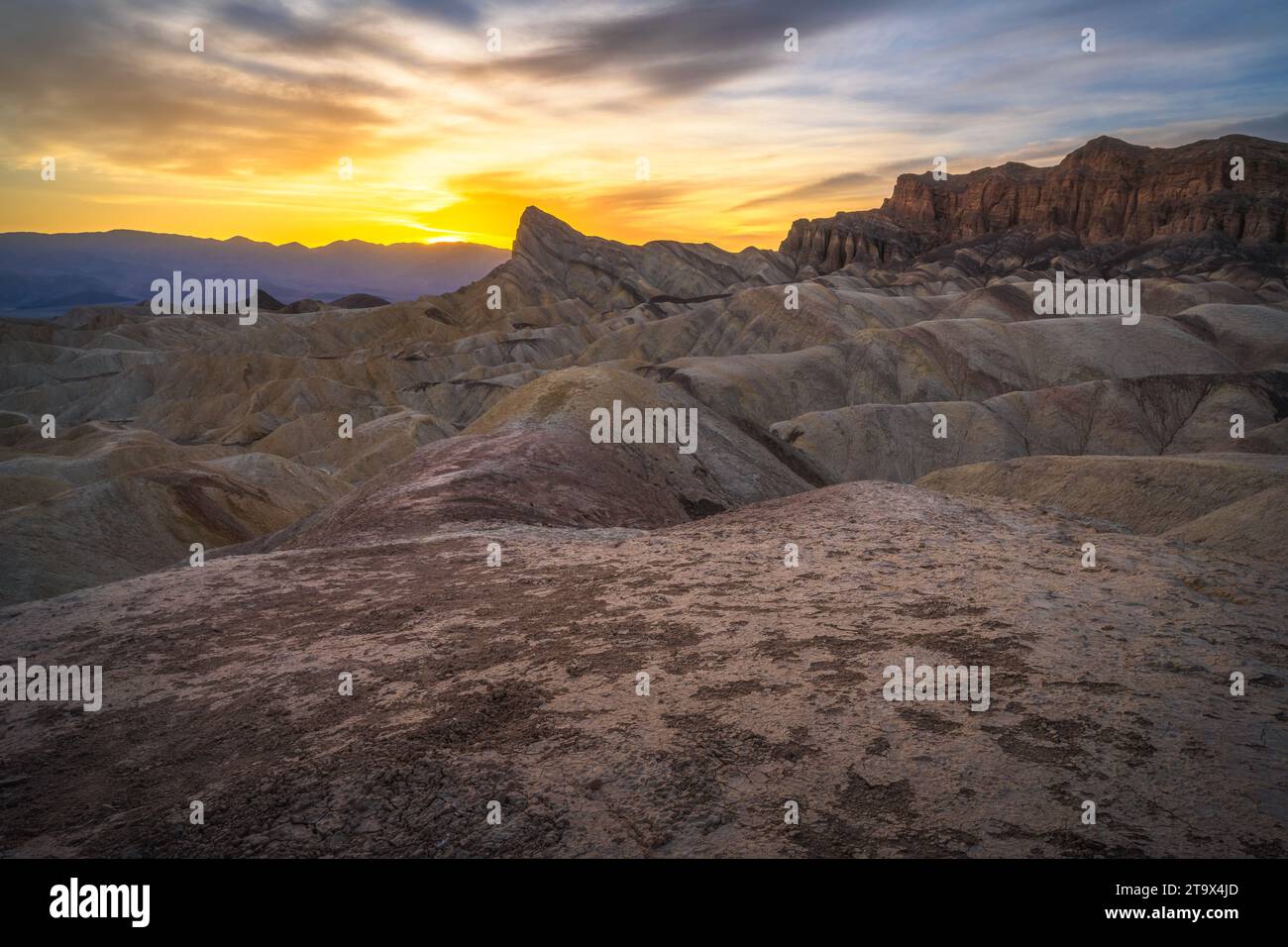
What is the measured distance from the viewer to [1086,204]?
484 ft

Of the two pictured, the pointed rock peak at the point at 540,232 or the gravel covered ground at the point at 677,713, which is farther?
the pointed rock peak at the point at 540,232

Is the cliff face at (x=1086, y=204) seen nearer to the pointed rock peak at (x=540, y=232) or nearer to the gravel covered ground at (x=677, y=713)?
the pointed rock peak at (x=540, y=232)

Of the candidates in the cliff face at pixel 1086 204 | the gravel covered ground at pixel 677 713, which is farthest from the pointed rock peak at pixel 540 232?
the gravel covered ground at pixel 677 713

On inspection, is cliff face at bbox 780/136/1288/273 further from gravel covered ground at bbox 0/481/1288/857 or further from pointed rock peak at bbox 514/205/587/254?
gravel covered ground at bbox 0/481/1288/857

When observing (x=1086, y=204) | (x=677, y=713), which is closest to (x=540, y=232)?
(x=1086, y=204)

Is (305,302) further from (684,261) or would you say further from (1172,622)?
(1172,622)

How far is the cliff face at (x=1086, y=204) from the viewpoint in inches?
5054

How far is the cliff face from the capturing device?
128 m

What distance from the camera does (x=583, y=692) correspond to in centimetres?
699

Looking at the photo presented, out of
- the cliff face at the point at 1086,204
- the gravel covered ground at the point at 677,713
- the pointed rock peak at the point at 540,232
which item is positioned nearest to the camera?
the gravel covered ground at the point at 677,713

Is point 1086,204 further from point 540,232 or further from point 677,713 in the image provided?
point 677,713

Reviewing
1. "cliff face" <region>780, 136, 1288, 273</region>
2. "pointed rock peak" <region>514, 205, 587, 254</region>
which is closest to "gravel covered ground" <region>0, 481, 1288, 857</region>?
"pointed rock peak" <region>514, 205, 587, 254</region>
